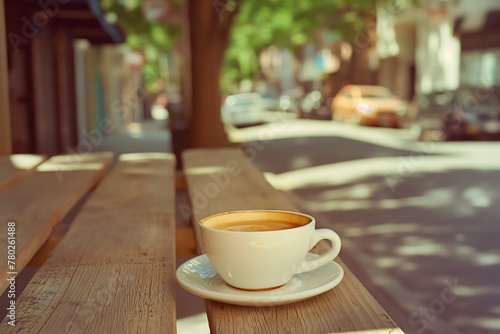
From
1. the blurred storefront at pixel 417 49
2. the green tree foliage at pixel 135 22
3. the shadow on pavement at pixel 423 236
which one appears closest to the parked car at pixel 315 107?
the blurred storefront at pixel 417 49

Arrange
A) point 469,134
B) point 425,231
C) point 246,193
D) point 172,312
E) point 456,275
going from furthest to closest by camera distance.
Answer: point 469,134 < point 425,231 < point 456,275 < point 246,193 < point 172,312

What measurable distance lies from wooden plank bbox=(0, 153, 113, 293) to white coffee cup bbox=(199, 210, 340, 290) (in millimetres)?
570

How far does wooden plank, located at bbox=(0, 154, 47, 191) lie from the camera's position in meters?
3.23

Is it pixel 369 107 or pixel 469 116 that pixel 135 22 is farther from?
pixel 469 116

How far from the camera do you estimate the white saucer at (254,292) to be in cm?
142

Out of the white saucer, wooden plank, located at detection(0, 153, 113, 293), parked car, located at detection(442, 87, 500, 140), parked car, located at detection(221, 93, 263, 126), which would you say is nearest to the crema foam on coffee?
the white saucer

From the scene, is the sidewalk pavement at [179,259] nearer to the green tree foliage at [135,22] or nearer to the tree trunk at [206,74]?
the tree trunk at [206,74]

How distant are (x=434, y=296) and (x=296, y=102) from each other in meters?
37.0

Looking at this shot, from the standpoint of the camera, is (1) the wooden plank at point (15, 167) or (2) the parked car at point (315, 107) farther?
(2) the parked car at point (315, 107)

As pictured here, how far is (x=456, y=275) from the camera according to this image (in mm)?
A: 5426

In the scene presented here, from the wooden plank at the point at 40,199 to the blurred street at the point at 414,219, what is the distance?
2.32 metres

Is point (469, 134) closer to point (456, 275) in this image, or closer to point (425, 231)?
point (425, 231)

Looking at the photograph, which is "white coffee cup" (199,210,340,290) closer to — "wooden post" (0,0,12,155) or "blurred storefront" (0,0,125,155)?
"wooden post" (0,0,12,155)

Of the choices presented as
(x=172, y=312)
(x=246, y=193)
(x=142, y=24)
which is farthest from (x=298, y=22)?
(x=172, y=312)
